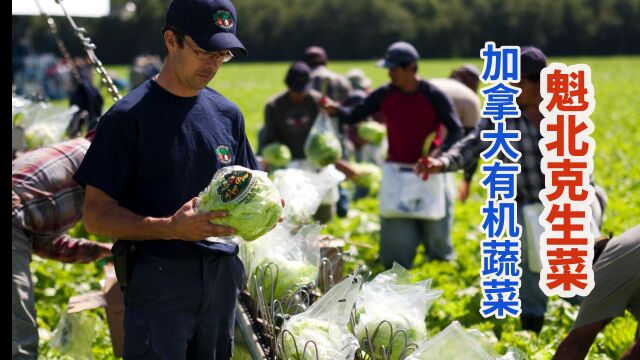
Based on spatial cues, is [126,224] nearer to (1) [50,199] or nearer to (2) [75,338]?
(1) [50,199]

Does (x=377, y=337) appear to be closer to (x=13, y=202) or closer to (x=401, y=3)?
(x=13, y=202)

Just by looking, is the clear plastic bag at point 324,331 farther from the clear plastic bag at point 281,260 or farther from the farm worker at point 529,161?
the farm worker at point 529,161

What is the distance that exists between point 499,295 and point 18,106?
3.48m

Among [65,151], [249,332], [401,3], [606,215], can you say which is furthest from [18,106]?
[401,3]

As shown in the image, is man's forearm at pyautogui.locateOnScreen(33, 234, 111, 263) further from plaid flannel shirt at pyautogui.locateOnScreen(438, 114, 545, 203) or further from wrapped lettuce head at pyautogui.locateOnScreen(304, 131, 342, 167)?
wrapped lettuce head at pyautogui.locateOnScreen(304, 131, 342, 167)

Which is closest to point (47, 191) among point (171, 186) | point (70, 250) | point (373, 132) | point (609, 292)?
point (70, 250)

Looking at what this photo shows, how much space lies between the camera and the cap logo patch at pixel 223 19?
2654 millimetres

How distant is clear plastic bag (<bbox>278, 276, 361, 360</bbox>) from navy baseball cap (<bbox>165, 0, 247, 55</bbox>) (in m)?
1.04

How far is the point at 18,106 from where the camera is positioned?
587cm

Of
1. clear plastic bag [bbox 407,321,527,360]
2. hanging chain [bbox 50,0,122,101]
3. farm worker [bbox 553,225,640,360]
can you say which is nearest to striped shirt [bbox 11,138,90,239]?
hanging chain [bbox 50,0,122,101]

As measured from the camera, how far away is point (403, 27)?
3137 inches

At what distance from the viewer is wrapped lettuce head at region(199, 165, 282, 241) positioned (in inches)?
100

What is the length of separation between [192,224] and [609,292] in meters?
Answer: 1.32

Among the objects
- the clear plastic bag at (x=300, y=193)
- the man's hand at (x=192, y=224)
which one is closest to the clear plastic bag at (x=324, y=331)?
the man's hand at (x=192, y=224)
